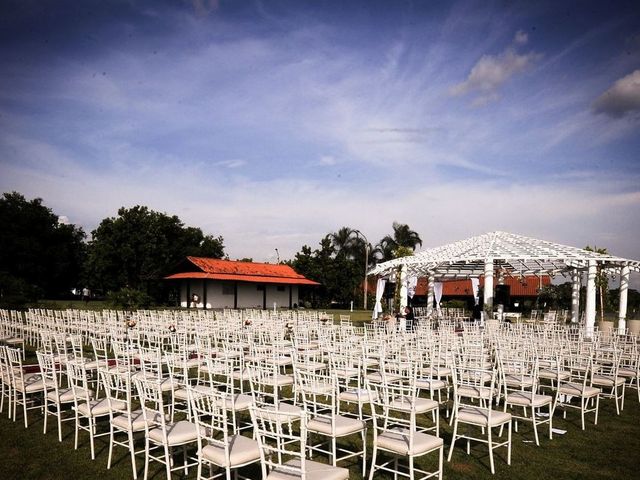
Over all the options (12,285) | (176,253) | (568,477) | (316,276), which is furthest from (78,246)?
(568,477)

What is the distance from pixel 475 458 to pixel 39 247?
5084cm

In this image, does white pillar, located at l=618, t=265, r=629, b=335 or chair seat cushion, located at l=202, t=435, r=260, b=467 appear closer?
chair seat cushion, located at l=202, t=435, r=260, b=467

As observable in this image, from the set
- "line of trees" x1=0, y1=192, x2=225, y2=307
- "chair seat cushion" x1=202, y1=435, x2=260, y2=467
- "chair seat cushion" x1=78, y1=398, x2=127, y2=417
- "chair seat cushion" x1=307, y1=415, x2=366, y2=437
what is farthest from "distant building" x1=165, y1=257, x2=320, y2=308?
"chair seat cushion" x1=202, y1=435, x2=260, y2=467

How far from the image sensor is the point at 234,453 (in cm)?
410

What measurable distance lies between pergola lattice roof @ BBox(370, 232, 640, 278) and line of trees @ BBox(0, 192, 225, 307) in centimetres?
2390

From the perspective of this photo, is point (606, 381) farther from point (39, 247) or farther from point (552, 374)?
point (39, 247)

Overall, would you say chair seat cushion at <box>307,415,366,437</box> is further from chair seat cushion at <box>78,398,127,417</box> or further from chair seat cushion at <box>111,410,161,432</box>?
chair seat cushion at <box>78,398,127,417</box>

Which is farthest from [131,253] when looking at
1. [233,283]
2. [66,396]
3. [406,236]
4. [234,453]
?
[234,453]

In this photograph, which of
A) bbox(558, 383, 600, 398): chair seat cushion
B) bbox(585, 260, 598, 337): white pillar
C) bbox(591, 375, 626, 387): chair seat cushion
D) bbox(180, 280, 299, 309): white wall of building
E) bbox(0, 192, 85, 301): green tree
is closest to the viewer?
bbox(558, 383, 600, 398): chair seat cushion

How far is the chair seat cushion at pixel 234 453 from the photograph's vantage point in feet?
13.3

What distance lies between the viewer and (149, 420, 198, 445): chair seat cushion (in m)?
4.65

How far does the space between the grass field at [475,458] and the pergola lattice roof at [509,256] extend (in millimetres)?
10632

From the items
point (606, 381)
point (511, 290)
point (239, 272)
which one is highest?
point (239, 272)

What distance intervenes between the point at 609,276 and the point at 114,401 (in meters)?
25.3
